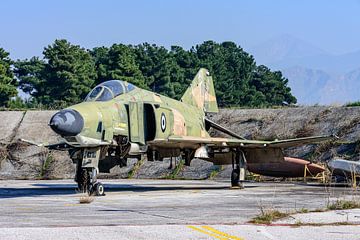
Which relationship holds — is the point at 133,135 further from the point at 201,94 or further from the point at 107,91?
the point at 201,94

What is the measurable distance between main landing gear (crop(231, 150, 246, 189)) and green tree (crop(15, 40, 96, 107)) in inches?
1457

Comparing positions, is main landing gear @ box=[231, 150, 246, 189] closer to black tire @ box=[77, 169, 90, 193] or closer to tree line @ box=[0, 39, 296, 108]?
black tire @ box=[77, 169, 90, 193]

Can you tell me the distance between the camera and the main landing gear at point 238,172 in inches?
912

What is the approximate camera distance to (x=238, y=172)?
2330cm

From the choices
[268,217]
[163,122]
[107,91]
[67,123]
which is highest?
[107,91]

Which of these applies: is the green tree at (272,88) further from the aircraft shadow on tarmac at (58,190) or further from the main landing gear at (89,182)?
the main landing gear at (89,182)

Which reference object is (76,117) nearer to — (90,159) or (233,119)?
(90,159)

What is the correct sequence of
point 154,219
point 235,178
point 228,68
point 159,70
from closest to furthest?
1. point 154,219
2. point 235,178
3. point 159,70
4. point 228,68

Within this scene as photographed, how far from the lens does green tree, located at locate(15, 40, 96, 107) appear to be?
204ft

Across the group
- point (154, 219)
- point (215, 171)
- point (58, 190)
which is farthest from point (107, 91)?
point (215, 171)

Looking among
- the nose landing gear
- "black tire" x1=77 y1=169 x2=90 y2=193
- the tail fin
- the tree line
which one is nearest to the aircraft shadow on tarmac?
"black tire" x1=77 y1=169 x2=90 y2=193

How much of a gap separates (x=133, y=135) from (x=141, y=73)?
4879 cm

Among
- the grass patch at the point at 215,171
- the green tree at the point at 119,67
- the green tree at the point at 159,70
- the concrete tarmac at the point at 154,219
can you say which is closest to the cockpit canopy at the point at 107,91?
the concrete tarmac at the point at 154,219

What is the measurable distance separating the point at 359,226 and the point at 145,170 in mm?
21535
